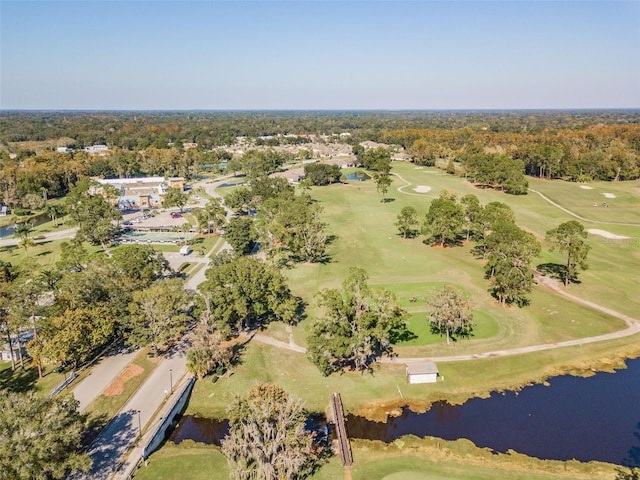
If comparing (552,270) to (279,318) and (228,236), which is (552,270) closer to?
(279,318)

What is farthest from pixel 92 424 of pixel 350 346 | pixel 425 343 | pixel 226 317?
pixel 425 343

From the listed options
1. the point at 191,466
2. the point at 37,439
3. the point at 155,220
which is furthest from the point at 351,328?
the point at 155,220

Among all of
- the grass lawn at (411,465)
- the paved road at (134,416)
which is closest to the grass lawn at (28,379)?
the paved road at (134,416)

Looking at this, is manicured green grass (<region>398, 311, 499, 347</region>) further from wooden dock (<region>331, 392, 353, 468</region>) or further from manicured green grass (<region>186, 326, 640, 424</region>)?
wooden dock (<region>331, 392, 353, 468</region>)

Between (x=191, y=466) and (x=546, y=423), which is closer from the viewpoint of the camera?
(x=191, y=466)

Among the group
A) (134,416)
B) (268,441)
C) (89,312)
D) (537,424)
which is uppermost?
(89,312)

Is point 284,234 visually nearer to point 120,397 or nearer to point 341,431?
point 120,397
